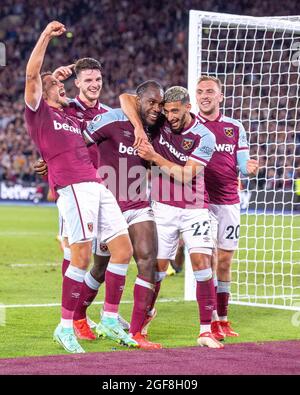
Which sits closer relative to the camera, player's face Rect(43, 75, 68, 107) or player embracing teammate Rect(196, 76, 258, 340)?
player's face Rect(43, 75, 68, 107)

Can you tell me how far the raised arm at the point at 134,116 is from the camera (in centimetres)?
732

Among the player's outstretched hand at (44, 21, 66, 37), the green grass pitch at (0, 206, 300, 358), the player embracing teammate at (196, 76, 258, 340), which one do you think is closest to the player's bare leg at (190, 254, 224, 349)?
the green grass pitch at (0, 206, 300, 358)

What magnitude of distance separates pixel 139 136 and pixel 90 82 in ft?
3.24

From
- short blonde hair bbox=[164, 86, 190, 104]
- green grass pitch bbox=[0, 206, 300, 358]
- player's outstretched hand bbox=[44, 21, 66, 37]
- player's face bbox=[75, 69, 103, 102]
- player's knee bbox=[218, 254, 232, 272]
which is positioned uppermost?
player's outstretched hand bbox=[44, 21, 66, 37]

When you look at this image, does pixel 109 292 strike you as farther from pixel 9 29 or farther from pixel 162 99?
pixel 9 29

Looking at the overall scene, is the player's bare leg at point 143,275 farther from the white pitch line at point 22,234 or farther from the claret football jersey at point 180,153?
the white pitch line at point 22,234

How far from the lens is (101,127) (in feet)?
24.7

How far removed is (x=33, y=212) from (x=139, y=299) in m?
18.4

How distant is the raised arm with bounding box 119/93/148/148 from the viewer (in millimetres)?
7316

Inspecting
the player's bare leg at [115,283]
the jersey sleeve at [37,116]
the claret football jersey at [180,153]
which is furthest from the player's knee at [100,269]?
the jersey sleeve at [37,116]

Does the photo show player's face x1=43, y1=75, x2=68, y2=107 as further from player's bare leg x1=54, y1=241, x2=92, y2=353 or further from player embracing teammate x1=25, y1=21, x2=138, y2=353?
player's bare leg x1=54, y1=241, x2=92, y2=353

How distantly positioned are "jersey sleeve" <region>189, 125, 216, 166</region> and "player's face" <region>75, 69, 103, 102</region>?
1100 millimetres

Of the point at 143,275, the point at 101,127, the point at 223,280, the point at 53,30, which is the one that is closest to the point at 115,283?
the point at 143,275
